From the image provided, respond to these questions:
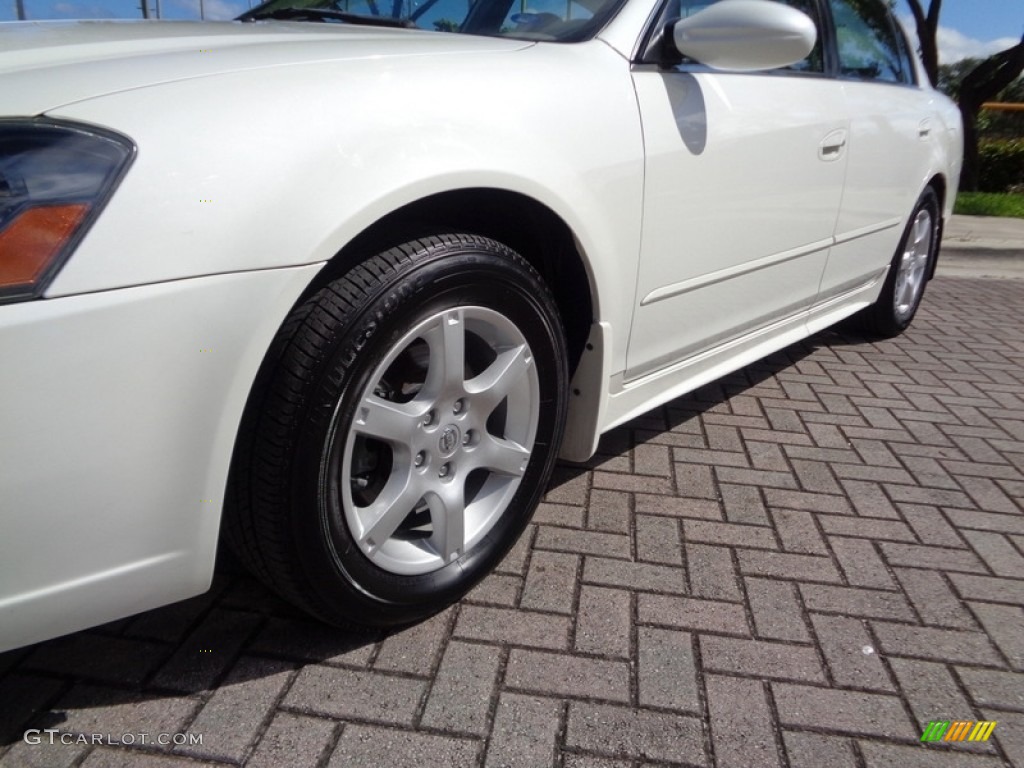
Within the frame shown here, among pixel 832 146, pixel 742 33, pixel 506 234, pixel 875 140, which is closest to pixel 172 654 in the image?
pixel 506 234

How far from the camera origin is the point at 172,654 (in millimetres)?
1729

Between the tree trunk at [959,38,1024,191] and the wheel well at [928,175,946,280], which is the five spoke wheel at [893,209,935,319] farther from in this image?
the tree trunk at [959,38,1024,191]

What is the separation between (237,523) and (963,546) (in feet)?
6.40

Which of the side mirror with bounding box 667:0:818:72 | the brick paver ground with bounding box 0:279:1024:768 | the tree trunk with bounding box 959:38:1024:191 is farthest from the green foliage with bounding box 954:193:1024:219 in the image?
the side mirror with bounding box 667:0:818:72

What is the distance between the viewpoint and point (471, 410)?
1834mm

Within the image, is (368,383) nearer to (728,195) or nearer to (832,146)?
(728,195)

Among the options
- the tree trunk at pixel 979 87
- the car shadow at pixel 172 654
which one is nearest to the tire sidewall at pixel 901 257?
the car shadow at pixel 172 654

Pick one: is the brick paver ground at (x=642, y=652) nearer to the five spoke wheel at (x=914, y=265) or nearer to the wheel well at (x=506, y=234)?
the wheel well at (x=506, y=234)

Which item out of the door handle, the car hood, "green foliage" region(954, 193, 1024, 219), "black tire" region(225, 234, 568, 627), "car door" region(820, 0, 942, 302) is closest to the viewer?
the car hood

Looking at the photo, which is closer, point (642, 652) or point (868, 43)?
point (642, 652)

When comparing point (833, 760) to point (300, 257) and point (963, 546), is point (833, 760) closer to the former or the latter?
point (963, 546)

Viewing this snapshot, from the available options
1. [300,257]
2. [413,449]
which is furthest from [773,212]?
[300,257]

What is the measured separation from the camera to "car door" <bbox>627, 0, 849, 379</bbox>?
2.11 metres

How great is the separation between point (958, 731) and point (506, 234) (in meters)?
1.41
